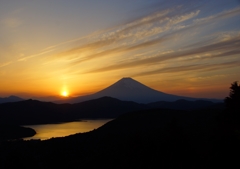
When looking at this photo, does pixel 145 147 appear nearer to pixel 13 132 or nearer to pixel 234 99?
pixel 234 99

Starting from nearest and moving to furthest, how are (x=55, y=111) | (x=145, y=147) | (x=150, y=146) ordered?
(x=145, y=147)
(x=150, y=146)
(x=55, y=111)

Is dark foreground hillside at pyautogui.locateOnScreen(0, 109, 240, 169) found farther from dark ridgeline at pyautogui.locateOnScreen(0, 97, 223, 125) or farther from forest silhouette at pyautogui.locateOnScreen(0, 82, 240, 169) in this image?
dark ridgeline at pyautogui.locateOnScreen(0, 97, 223, 125)

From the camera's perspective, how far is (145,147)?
18.2m

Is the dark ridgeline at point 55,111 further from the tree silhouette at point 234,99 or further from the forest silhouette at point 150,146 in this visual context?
the tree silhouette at point 234,99

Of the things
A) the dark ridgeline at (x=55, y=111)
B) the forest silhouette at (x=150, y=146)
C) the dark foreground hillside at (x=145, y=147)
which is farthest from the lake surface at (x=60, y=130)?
the dark ridgeline at (x=55, y=111)

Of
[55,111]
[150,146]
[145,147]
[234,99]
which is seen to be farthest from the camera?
[55,111]

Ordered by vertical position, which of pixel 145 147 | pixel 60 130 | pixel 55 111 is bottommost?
pixel 60 130

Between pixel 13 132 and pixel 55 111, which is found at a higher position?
pixel 55 111

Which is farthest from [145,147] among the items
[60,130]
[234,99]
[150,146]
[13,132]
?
[13,132]

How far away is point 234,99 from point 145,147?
7.88 m

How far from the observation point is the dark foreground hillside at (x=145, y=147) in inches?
521

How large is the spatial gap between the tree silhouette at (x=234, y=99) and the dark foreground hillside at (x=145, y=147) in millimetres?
787

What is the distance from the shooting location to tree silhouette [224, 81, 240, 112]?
40.1ft

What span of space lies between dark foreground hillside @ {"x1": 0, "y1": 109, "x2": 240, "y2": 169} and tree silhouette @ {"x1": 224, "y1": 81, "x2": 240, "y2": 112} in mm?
787
